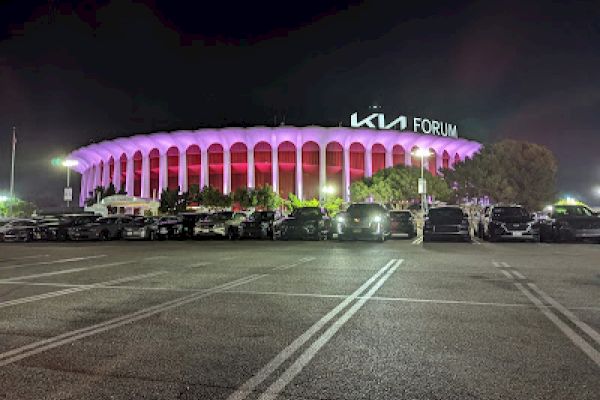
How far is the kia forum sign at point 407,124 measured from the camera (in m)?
82.1

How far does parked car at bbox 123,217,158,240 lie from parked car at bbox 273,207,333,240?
24.9 ft

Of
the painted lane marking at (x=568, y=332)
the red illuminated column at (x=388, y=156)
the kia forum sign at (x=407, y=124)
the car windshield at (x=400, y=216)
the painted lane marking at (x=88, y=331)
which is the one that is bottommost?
the painted lane marking at (x=568, y=332)

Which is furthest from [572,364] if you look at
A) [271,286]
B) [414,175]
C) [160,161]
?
[160,161]

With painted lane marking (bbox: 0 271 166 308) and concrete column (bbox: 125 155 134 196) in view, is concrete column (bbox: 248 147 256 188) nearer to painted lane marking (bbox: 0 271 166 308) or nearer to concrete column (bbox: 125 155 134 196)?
A: concrete column (bbox: 125 155 134 196)

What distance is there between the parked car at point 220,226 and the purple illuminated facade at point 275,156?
5053 centimetres

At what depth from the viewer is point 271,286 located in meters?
9.68

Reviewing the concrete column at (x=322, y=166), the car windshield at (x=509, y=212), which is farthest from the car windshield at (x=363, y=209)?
the concrete column at (x=322, y=166)

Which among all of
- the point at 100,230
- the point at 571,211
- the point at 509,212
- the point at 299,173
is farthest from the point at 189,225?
the point at 299,173

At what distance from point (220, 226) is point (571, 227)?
17225mm

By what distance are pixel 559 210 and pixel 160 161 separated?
2852 inches

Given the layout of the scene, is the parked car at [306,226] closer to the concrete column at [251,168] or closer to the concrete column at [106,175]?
the concrete column at [251,168]

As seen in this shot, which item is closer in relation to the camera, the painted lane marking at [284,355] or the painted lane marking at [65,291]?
the painted lane marking at [284,355]

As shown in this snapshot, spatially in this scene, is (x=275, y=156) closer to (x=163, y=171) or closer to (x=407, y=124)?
(x=163, y=171)

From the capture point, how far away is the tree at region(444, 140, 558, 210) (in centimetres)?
5588
